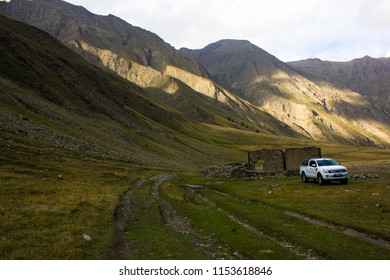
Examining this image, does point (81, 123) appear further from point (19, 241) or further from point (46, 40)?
point (46, 40)

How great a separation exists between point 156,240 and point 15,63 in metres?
101

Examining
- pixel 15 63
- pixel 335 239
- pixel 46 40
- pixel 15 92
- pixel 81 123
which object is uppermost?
pixel 46 40

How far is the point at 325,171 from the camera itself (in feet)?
115

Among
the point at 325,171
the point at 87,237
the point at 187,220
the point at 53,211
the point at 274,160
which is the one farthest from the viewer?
the point at 274,160

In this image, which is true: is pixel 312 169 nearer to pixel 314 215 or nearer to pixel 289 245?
pixel 314 215

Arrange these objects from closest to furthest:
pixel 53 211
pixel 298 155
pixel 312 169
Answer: pixel 53 211 → pixel 312 169 → pixel 298 155

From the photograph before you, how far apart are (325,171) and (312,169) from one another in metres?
2.77

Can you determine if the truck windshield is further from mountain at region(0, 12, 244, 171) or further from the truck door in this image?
mountain at region(0, 12, 244, 171)

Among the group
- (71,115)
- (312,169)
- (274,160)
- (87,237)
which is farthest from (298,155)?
(71,115)

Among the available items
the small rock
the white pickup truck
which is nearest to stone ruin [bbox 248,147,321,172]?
the white pickup truck

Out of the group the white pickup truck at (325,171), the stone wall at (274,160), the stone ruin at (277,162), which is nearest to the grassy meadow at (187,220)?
the white pickup truck at (325,171)

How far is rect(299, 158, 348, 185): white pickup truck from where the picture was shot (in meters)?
34.9
